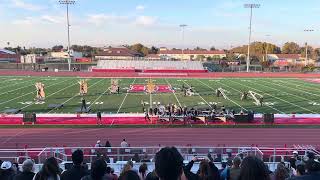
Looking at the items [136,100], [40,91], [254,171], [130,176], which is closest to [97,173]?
[130,176]

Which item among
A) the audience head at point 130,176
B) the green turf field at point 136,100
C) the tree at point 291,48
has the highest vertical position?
the tree at point 291,48

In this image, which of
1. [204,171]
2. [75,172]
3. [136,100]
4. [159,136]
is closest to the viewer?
[75,172]

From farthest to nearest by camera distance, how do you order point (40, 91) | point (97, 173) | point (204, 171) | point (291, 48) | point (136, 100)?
point (291, 48), point (136, 100), point (40, 91), point (204, 171), point (97, 173)

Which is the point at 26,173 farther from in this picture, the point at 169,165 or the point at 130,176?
the point at 169,165

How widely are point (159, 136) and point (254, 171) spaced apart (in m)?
17.7

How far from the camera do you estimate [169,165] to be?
330 cm

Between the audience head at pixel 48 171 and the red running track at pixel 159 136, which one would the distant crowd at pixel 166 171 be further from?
the red running track at pixel 159 136

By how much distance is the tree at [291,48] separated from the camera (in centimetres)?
17262

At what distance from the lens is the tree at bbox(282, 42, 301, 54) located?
566 feet

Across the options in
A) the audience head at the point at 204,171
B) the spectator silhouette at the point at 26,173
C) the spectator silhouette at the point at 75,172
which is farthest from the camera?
the audience head at the point at 204,171

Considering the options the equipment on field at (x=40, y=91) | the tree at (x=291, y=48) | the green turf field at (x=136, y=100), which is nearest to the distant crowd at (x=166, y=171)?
the green turf field at (x=136, y=100)

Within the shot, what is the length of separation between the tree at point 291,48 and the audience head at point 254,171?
178149mm

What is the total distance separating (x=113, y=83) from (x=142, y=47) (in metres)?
156

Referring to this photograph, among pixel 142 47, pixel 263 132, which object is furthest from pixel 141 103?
pixel 142 47
